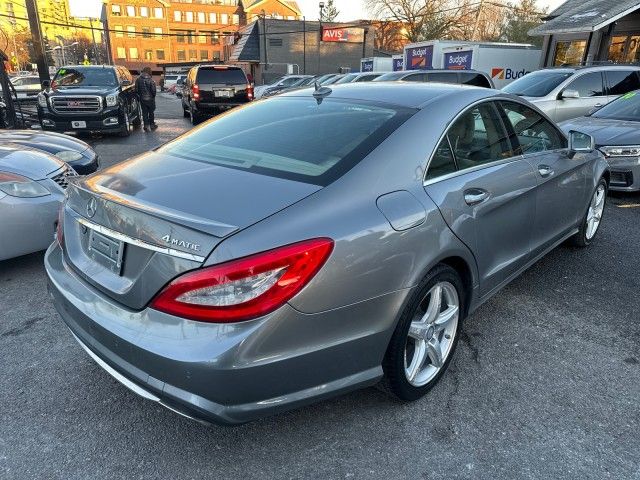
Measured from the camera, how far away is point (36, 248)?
3.91 m

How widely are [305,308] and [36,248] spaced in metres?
3.03

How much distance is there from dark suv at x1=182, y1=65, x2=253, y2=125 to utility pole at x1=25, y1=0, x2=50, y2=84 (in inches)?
181

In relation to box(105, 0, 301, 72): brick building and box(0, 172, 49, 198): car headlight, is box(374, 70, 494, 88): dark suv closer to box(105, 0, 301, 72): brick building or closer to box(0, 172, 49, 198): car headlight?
box(0, 172, 49, 198): car headlight

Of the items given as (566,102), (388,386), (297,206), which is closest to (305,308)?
(297,206)

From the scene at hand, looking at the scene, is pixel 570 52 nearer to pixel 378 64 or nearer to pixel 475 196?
pixel 378 64

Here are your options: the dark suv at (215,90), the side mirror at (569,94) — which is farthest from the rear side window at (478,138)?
the dark suv at (215,90)

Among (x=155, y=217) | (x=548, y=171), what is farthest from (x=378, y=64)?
(x=155, y=217)

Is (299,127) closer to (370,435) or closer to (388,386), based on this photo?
(388,386)

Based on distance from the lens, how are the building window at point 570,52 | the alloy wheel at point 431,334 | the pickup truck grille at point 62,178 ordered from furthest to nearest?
the building window at point 570,52, the pickup truck grille at point 62,178, the alloy wheel at point 431,334

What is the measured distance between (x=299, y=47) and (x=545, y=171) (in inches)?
1731

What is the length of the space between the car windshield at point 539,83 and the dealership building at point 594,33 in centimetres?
582

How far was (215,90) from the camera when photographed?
50.2ft

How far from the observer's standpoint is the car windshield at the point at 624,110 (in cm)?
709

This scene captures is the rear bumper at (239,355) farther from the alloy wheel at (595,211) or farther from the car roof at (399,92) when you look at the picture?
the alloy wheel at (595,211)
